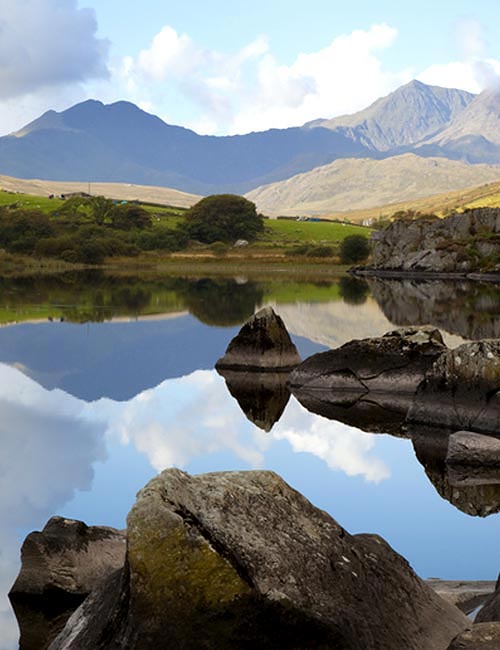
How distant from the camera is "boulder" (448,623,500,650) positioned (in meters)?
6.61

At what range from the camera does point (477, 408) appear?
19.3 metres

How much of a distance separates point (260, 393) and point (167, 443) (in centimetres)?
761

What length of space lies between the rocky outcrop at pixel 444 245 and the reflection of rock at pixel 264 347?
8049 centimetres

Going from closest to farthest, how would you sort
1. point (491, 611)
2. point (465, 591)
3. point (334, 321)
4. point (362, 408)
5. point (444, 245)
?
point (491, 611), point (465, 591), point (362, 408), point (334, 321), point (444, 245)

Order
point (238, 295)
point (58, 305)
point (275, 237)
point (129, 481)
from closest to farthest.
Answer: point (129, 481)
point (58, 305)
point (238, 295)
point (275, 237)

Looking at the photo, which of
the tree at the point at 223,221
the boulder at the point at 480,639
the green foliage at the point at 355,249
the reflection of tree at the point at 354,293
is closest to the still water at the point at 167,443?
the boulder at the point at 480,639

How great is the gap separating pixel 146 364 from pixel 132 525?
2834 cm

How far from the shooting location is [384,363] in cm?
2491

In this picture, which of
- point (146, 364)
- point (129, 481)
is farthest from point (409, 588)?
point (146, 364)

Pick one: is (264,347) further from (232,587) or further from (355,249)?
(355,249)

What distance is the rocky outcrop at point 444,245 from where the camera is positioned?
11350cm

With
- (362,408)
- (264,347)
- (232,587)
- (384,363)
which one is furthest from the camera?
(264,347)

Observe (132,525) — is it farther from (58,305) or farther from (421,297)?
(421,297)

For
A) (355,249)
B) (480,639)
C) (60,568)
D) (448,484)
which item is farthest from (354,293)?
(480,639)
